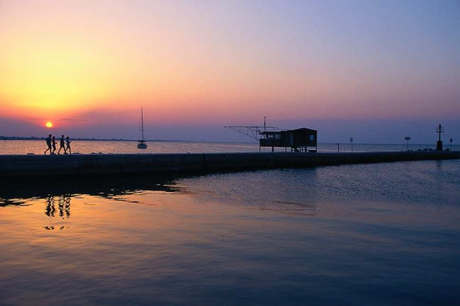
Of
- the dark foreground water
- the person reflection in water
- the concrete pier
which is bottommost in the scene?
the dark foreground water

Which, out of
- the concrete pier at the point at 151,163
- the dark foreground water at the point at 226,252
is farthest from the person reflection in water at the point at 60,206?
the concrete pier at the point at 151,163

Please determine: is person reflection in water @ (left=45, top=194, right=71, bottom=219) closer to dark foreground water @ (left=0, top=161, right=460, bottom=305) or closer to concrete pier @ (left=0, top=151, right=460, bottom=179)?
dark foreground water @ (left=0, top=161, right=460, bottom=305)

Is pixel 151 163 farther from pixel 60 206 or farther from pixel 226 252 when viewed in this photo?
pixel 226 252

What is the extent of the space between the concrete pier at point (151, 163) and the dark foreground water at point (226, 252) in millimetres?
12214

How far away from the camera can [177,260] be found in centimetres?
966

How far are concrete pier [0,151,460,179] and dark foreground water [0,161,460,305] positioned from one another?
12.2m

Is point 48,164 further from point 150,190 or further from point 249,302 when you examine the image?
point 249,302

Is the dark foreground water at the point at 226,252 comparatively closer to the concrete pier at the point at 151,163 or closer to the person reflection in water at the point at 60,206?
the person reflection in water at the point at 60,206

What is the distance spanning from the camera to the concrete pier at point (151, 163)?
103 feet

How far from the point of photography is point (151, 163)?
39.0 m

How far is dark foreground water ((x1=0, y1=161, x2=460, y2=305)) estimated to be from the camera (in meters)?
7.55

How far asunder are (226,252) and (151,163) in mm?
29759

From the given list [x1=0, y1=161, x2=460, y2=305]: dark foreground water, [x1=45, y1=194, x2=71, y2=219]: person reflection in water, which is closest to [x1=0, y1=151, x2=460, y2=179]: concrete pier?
[x1=45, y1=194, x2=71, y2=219]: person reflection in water

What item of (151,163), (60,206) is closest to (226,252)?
(60,206)
